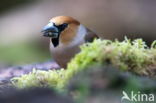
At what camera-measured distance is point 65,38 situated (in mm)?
4555

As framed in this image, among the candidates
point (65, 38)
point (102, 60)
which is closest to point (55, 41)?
point (65, 38)

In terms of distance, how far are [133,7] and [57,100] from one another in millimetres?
11188

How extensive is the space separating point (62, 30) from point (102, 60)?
1428mm

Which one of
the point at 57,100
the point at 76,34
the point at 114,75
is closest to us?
the point at 57,100

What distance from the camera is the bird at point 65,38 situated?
4355 millimetres

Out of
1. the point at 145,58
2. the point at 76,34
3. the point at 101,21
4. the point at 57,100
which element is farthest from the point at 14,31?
the point at 57,100

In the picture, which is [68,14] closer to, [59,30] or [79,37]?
[79,37]

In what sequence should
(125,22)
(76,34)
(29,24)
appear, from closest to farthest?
1. (76,34)
2. (125,22)
3. (29,24)

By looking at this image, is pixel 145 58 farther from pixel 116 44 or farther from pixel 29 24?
pixel 29 24

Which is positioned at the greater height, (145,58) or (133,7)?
(133,7)

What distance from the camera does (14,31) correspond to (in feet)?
50.0

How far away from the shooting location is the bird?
435cm

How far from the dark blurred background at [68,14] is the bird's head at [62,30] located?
792 cm

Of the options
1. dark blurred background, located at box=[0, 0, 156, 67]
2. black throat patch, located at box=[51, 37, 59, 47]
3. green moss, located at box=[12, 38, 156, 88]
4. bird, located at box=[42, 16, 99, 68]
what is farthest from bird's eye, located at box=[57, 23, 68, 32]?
dark blurred background, located at box=[0, 0, 156, 67]
